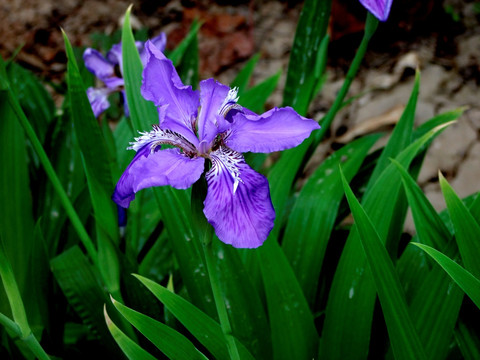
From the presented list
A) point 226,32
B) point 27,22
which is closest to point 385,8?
point 226,32

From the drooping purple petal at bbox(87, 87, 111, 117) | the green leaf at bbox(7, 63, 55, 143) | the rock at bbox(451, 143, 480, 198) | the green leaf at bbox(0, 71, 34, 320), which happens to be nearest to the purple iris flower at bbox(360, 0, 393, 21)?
the drooping purple petal at bbox(87, 87, 111, 117)

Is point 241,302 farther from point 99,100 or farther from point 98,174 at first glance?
point 99,100

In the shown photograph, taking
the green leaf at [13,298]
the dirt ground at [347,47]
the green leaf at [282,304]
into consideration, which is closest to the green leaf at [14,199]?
the green leaf at [13,298]

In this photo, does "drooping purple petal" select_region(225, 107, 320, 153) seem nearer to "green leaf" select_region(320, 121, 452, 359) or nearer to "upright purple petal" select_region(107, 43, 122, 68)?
"green leaf" select_region(320, 121, 452, 359)

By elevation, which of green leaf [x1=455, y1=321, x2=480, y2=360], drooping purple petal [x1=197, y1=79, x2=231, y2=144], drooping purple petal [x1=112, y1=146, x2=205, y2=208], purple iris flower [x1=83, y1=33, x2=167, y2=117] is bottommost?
green leaf [x1=455, y1=321, x2=480, y2=360]

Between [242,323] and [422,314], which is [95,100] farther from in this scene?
[422,314]

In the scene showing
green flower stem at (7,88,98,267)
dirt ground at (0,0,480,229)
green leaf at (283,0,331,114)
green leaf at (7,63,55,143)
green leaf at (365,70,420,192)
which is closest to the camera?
green flower stem at (7,88,98,267)

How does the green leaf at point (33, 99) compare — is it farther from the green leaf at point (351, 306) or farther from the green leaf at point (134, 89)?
the green leaf at point (351, 306)

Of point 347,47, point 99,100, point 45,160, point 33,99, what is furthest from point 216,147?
point 347,47
